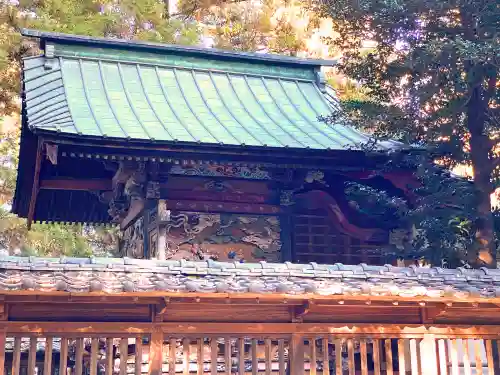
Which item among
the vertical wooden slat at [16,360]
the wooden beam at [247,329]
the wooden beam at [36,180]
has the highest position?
the wooden beam at [36,180]

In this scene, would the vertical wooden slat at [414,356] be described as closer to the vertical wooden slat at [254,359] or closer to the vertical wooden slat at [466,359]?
the vertical wooden slat at [466,359]

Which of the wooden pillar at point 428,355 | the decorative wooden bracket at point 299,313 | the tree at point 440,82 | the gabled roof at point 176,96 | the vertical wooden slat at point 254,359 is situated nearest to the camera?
the vertical wooden slat at point 254,359

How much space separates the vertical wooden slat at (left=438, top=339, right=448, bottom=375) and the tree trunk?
138cm

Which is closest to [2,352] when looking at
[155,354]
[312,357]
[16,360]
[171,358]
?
[16,360]

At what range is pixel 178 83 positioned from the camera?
12.2m

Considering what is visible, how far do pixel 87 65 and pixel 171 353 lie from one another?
22.1 ft

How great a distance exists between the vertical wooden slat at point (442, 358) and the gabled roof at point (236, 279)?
2.82 feet

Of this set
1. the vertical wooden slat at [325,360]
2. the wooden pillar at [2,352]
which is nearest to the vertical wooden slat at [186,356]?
the vertical wooden slat at [325,360]

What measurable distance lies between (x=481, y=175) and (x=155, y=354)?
4.60 m

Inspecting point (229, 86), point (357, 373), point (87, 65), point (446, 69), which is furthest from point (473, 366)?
point (87, 65)

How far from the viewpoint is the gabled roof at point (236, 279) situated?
240 inches

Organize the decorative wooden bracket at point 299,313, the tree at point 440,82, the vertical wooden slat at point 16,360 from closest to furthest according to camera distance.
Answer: the vertical wooden slat at point 16,360 < the decorative wooden bracket at point 299,313 < the tree at point 440,82

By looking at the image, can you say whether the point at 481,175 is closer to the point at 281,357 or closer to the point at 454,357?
the point at 454,357

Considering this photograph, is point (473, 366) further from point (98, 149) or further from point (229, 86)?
point (229, 86)
